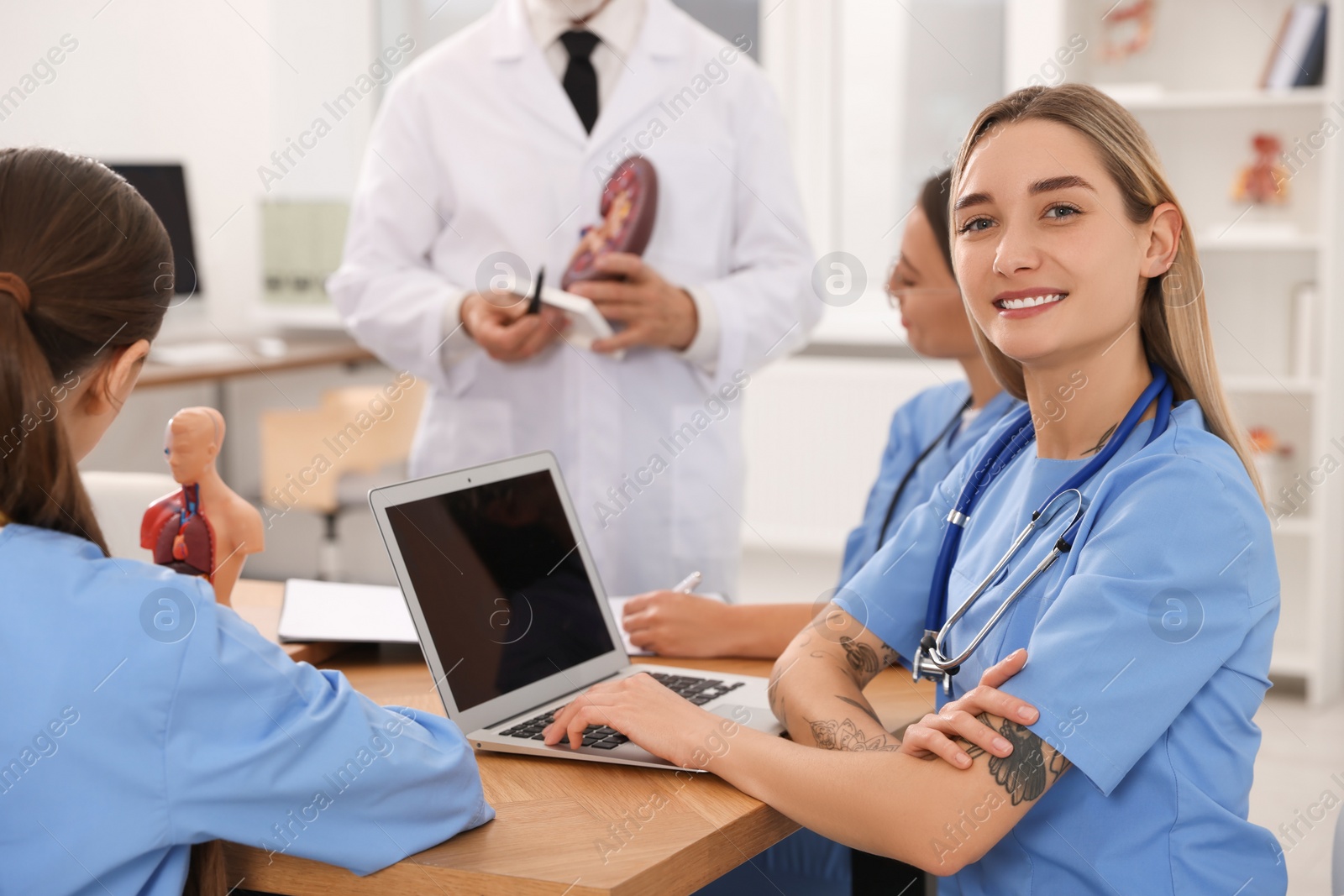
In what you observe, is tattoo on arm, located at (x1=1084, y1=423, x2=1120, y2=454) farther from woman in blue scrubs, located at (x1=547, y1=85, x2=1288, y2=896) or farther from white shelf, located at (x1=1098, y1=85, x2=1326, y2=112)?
white shelf, located at (x1=1098, y1=85, x2=1326, y2=112)

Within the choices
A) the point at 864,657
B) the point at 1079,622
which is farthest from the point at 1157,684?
the point at 864,657

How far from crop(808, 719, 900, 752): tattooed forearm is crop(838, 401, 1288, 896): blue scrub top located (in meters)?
0.14

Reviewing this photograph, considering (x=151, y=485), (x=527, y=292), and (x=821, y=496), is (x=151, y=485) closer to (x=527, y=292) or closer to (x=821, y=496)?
(x=527, y=292)

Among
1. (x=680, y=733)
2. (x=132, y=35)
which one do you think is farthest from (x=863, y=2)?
(x=680, y=733)

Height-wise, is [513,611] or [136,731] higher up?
[136,731]

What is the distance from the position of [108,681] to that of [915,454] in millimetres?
1307

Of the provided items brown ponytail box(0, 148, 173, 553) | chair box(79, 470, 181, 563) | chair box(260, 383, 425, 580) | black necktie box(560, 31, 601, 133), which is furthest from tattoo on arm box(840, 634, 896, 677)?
chair box(260, 383, 425, 580)

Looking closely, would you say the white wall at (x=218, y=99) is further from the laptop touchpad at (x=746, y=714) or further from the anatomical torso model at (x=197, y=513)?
the laptop touchpad at (x=746, y=714)

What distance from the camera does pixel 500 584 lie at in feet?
4.30

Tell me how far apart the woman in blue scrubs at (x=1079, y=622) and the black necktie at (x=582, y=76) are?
3.66 ft

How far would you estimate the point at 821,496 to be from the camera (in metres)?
4.60

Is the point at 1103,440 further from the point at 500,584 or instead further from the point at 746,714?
the point at 500,584

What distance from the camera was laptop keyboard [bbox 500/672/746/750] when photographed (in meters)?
1.19

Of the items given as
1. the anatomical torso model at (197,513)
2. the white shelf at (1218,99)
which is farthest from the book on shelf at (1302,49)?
the anatomical torso model at (197,513)
